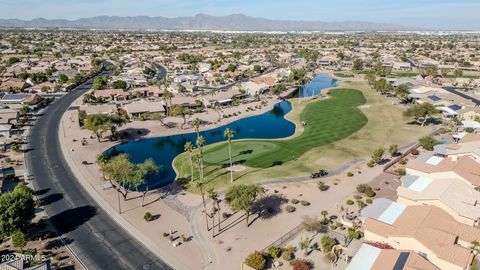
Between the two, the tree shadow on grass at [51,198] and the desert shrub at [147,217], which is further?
the tree shadow on grass at [51,198]

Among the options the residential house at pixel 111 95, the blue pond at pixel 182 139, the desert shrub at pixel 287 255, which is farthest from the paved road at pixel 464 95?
the residential house at pixel 111 95

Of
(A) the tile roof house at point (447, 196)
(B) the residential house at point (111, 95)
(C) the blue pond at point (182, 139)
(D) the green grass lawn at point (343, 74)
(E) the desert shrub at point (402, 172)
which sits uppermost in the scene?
(B) the residential house at point (111, 95)

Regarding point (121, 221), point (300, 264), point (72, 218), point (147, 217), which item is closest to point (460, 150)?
point (300, 264)

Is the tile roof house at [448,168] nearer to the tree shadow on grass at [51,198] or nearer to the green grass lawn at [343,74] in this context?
the tree shadow on grass at [51,198]

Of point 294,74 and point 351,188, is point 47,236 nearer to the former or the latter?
point 351,188

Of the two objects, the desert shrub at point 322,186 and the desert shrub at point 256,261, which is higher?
the desert shrub at point 256,261

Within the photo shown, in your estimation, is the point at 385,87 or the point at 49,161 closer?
the point at 49,161

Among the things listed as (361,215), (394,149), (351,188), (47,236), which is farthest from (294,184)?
(47,236)
